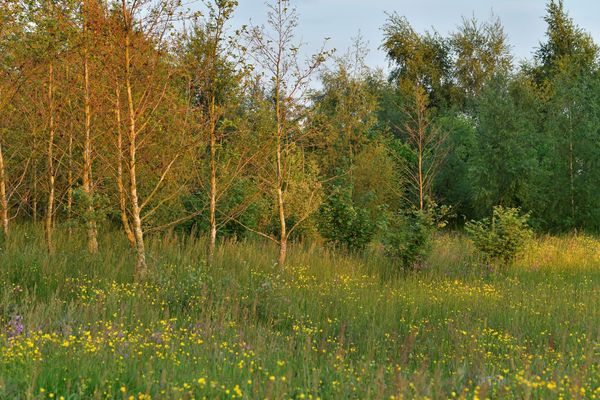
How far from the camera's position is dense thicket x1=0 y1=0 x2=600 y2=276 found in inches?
339

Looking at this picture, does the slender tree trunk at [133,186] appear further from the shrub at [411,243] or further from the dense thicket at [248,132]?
the shrub at [411,243]

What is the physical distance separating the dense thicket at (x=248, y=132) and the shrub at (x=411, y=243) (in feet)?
0.60

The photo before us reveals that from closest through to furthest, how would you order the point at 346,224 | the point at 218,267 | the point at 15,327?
the point at 15,327 → the point at 218,267 → the point at 346,224

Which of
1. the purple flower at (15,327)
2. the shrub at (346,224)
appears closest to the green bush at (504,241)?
the shrub at (346,224)

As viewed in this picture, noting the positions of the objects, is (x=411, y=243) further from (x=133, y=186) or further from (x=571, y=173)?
(x=571, y=173)

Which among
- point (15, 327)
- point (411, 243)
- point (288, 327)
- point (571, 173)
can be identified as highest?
point (571, 173)

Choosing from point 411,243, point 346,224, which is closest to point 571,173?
point 346,224

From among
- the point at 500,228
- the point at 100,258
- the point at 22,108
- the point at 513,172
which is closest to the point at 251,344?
the point at 100,258

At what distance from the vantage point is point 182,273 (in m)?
8.91

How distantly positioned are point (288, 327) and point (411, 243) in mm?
4663

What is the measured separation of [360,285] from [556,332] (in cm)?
329

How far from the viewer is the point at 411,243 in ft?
36.6

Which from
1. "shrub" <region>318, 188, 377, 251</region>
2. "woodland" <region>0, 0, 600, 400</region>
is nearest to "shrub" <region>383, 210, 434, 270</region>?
"woodland" <region>0, 0, 600, 400</region>

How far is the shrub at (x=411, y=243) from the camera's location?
36.6 feet
